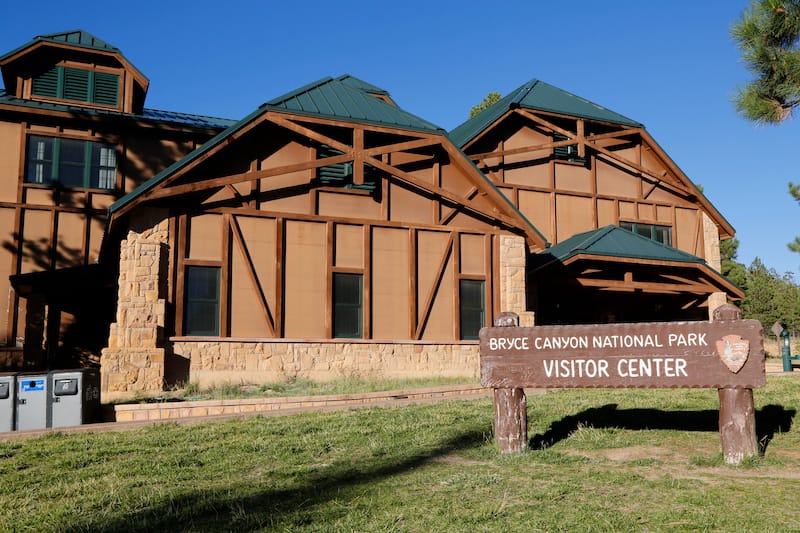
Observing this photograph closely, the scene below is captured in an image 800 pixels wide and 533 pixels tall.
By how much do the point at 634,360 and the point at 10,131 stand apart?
20641 millimetres

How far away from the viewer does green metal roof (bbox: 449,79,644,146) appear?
78.5 feet

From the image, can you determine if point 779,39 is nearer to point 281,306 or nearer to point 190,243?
point 281,306

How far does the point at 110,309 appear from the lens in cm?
2216

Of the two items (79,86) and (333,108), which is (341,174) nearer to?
(333,108)

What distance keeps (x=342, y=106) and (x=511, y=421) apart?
1282 centimetres

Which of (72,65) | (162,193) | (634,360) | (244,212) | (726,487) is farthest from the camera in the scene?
(72,65)

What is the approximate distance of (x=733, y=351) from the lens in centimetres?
697

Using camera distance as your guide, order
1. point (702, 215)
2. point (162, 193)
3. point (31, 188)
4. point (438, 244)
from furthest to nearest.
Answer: point (702, 215), point (31, 188), point (438, 244), point (162, 193)

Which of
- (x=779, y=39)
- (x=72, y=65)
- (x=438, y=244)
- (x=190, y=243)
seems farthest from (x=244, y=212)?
(x=779, y=39)

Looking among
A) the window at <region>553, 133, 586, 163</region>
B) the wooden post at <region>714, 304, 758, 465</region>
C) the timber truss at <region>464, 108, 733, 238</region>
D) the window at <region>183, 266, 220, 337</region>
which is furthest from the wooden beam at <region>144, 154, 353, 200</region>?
the wooden post at <region>714, 304, 758, 465</region>

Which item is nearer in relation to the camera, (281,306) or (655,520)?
(655,520)

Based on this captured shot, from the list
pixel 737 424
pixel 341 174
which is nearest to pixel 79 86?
pixel 341 174

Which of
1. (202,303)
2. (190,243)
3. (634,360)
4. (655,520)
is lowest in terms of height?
(655,520)

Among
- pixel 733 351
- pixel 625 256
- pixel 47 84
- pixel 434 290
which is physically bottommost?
pixel 733 351
